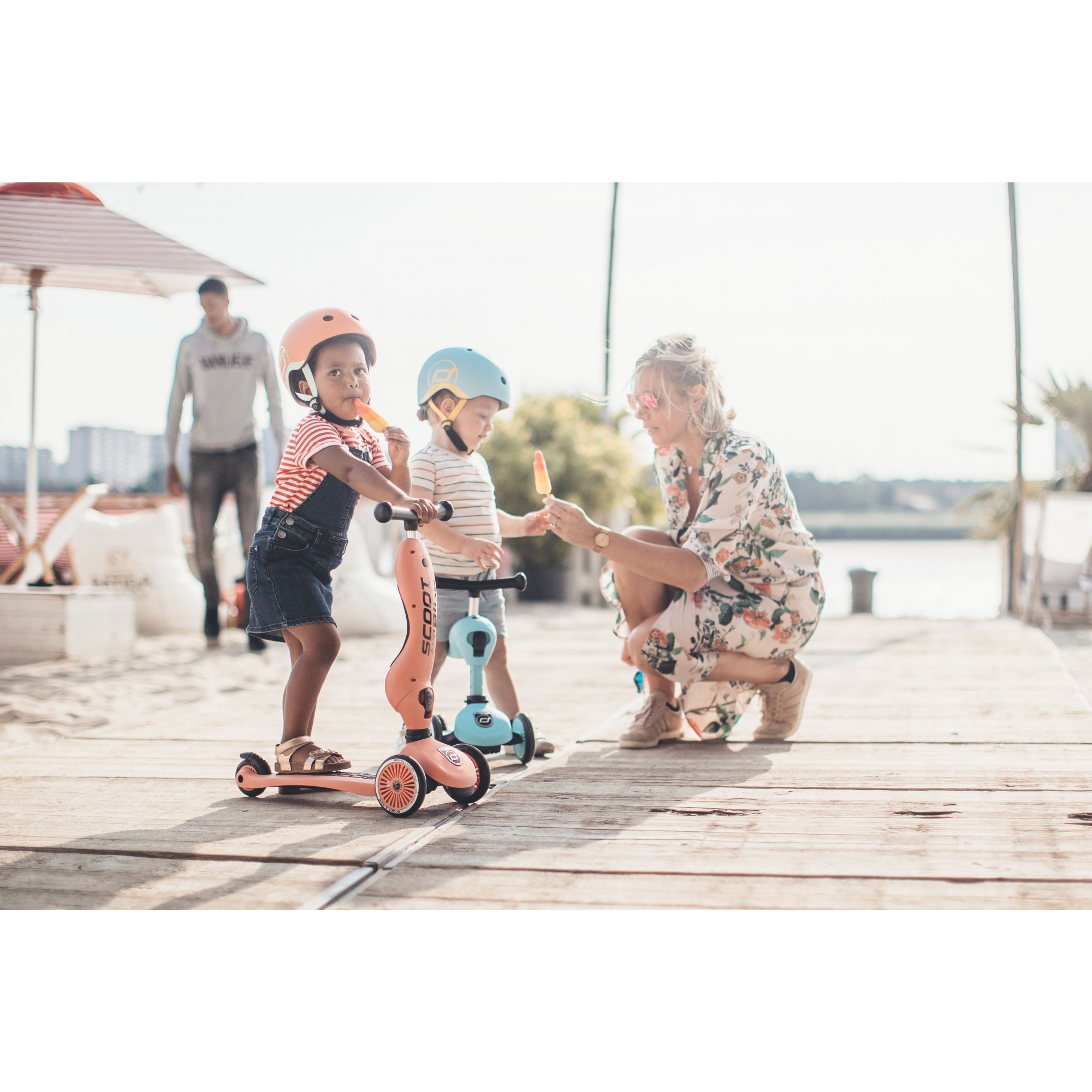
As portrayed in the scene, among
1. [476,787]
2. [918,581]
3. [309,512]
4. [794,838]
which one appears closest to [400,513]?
[309,512]

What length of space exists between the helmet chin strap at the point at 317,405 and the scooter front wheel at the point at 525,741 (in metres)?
0.88

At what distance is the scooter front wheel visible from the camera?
2637 mm

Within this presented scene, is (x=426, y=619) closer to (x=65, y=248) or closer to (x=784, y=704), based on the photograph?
(x=784, y=704)

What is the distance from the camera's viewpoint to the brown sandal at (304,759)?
7.55ft

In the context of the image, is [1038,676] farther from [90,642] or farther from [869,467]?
[869,467]

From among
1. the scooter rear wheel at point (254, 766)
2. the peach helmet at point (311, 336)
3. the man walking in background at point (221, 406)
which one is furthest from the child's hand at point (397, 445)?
the man walking in background at point (221, 406)

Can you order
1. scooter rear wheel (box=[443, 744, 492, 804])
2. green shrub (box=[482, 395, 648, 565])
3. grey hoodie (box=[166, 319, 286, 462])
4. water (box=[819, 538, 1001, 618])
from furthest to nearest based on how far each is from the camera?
green shrub (box=[482, 395, 648, 565]) < water (box=[819, 538, 1001, 618]) < grey hoodie (box=[166, 319, 286, 462]) < scooter rear wheel (box=[443, 744, 492, 804])

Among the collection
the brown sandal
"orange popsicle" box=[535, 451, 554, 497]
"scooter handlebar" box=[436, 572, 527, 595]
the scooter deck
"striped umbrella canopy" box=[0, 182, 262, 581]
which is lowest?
the scooter deck

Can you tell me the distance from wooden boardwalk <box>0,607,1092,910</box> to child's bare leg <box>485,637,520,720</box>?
7.2 inches

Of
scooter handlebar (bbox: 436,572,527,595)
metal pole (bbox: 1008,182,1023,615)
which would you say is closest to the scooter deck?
scooter handlebar (bbox: 436,572,527,595)

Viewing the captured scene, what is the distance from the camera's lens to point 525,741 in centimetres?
264

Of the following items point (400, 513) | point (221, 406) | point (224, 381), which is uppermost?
point (224, 381)

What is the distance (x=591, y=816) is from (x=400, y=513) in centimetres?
72

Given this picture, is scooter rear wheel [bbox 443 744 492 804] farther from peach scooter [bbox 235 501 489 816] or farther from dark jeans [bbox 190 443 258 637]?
dark jeans [bbox 190 443 258 637]
